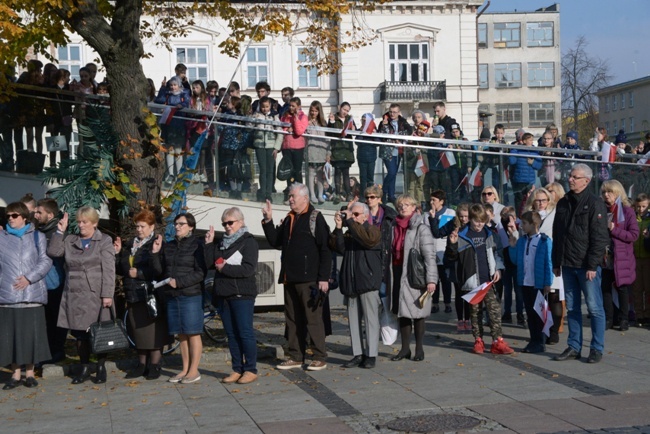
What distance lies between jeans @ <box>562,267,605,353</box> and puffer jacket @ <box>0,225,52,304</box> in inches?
212

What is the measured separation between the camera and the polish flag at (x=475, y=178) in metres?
16.7

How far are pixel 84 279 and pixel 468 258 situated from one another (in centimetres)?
429

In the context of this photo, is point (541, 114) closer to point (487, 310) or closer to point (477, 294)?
point (487, 310)

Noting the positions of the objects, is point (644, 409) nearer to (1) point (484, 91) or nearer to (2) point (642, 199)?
(2) point (642, 199)

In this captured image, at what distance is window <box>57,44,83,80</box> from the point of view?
44.0m

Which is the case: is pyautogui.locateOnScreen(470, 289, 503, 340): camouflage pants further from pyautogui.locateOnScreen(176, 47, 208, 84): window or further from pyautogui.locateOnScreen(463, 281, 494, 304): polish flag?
pyautogui.locateOnScreen(176, 47, 208, 84): window

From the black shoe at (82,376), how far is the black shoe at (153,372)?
600mm

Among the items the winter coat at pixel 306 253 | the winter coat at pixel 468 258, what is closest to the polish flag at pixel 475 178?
the winter coat at pixel 468 258

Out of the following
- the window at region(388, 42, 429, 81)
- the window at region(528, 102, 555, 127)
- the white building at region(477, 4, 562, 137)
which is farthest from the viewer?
the white building at region(477, 4, 562, 137)

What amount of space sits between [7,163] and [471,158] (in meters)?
7.24

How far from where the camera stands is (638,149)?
18922 millimetres

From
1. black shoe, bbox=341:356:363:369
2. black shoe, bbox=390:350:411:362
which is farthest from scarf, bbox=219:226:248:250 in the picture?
black shoe, bbox=390:350:411:362

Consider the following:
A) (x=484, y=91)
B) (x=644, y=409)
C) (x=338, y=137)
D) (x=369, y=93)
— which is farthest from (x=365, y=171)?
(x=484, y=91)

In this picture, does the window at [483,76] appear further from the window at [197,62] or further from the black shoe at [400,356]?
→ the black shoe at [400,356]
